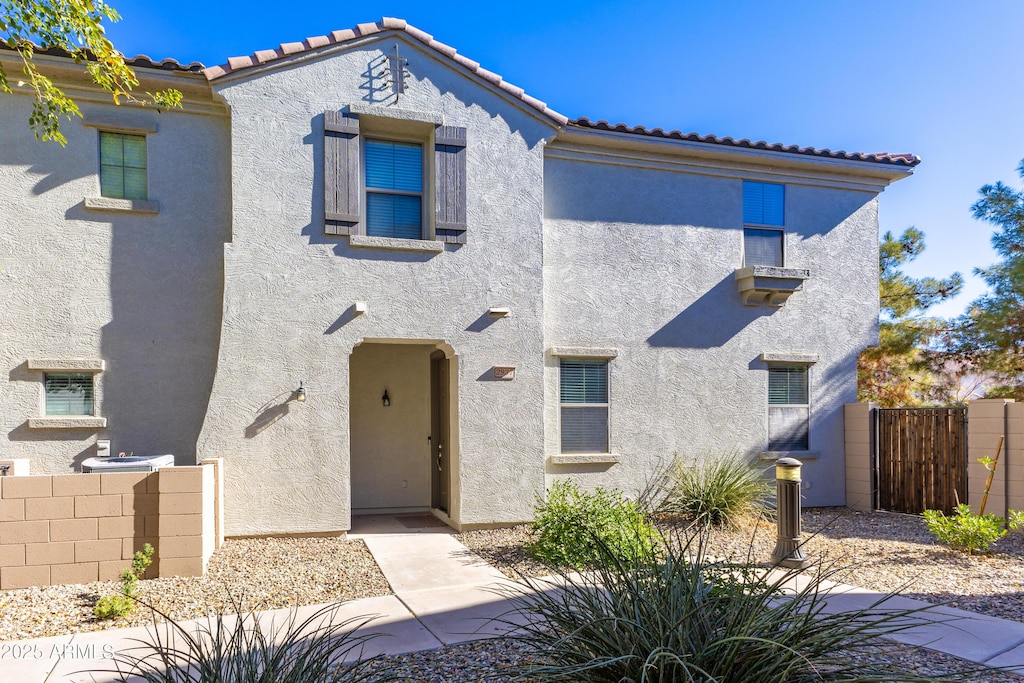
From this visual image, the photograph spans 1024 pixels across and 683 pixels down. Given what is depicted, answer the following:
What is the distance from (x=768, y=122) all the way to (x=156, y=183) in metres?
11.6

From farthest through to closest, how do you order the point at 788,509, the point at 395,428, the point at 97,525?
the point at 395,428
the point at 788,509
the point at 97,525

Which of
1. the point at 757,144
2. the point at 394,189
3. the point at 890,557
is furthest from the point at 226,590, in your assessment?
the point at 757,144

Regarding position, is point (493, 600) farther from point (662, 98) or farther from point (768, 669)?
point (662, 98)

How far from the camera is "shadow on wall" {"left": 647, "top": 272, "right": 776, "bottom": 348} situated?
10555 millimetres

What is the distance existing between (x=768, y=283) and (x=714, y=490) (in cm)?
358

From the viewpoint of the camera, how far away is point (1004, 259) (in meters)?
12.7

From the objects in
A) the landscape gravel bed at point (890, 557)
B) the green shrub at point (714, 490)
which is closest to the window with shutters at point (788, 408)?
the green shrub at point (714, 490)

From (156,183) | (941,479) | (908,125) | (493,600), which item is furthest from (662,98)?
(493,600)

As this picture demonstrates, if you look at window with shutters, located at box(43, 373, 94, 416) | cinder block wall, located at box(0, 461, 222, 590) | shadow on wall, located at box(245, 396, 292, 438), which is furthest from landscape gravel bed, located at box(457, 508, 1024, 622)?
window with shutters, located at box(43, 373, 94, 416)

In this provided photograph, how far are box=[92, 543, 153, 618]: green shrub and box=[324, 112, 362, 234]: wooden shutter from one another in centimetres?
437

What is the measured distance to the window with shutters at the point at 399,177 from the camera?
8.76m

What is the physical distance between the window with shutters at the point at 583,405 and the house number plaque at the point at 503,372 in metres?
1.06

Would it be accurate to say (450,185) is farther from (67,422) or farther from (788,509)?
(788,509)

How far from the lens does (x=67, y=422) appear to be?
26.5ft
